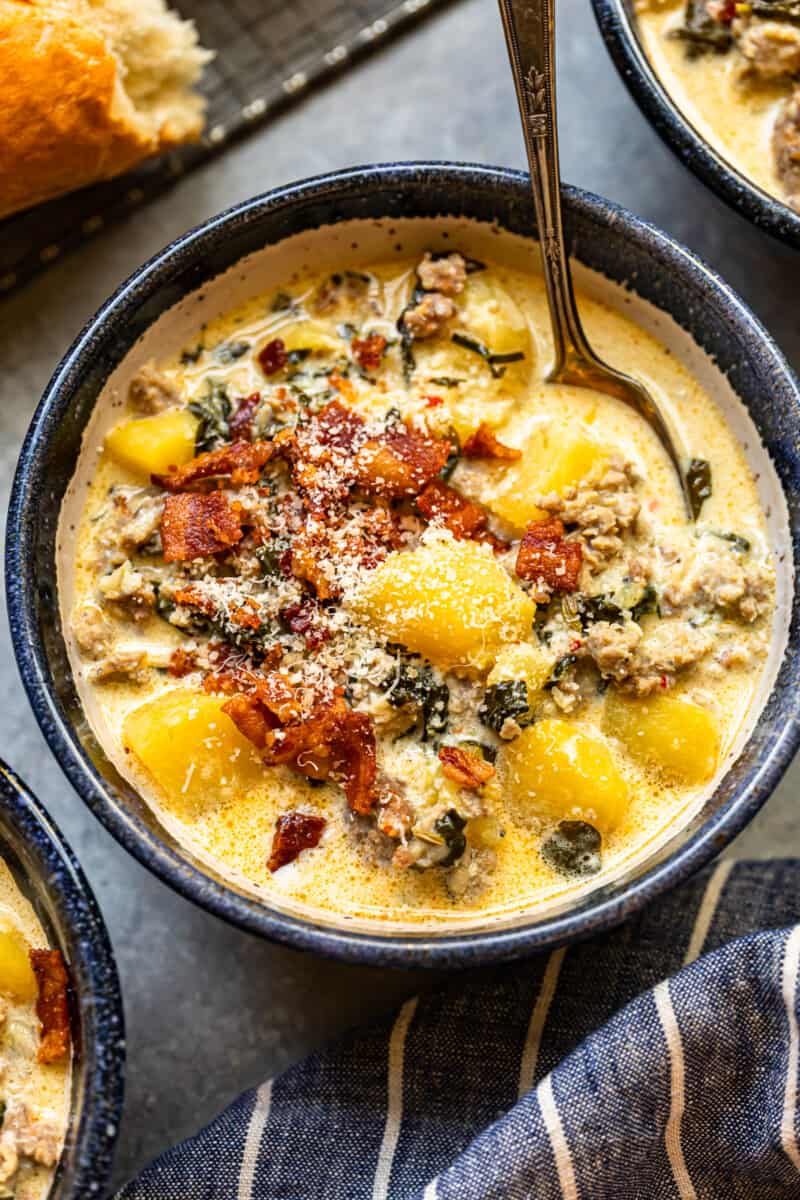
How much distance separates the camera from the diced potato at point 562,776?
3166mm

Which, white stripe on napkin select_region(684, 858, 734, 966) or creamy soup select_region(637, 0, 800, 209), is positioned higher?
creamy soup select_region(637, 0, 800, 209)

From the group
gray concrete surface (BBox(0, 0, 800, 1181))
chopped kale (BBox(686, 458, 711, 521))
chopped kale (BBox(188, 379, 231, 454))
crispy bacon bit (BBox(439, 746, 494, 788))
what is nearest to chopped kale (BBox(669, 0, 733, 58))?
gray concrete surface (BBox(0, 0, 800, 1181))

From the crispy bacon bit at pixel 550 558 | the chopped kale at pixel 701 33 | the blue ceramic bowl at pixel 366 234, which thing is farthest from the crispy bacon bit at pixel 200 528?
the chopped kale at pixel 701 33

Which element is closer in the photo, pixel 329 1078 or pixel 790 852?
pixel 329 1078

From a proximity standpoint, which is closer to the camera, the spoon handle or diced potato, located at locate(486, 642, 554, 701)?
the spoon handle

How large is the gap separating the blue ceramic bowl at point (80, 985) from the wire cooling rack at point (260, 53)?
69.3 inches

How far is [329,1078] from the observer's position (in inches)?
139

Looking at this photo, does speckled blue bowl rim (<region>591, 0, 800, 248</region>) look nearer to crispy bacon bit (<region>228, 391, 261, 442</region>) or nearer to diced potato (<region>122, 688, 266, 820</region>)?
crispy bacon bit (<region>228, 391, 261, 442</region>)

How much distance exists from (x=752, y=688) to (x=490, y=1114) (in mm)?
1241

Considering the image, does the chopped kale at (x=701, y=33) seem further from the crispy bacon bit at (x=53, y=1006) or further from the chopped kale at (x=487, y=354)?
the crispy bacon bit at (x=53, y=1006)

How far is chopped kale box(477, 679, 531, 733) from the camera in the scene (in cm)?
318

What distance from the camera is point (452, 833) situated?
3.13 metres

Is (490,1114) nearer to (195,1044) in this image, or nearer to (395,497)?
(195,1044)

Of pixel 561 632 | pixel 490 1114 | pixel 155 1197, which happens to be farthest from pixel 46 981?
pixel 561 632
